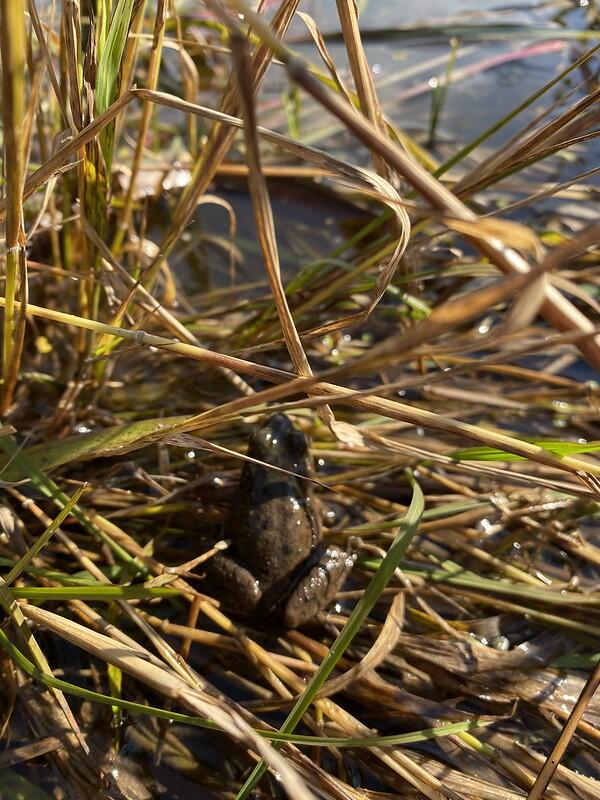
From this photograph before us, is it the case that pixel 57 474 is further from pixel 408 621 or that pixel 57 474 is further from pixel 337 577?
pixel 408 621

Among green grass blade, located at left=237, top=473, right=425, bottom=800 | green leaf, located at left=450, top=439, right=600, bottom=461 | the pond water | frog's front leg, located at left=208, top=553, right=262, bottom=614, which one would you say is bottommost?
frog's front leg, located at left=208, top=553, right=262, bottom=614

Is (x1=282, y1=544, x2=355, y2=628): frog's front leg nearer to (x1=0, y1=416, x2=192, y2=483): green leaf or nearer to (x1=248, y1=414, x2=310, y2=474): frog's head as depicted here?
(x1=248, y1=414, x2=310, y2=474): frog's head

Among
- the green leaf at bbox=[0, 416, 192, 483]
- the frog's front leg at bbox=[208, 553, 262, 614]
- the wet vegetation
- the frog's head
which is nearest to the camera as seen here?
the wet vegetation

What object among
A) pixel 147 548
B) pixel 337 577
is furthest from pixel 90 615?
pixel 337 577

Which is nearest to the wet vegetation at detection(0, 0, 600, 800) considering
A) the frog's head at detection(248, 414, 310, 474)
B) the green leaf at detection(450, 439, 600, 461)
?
the green leaf at detection(450, 439, 600, 461)

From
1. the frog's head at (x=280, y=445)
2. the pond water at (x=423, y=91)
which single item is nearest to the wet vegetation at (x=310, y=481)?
the frog's head at (x=280, y=445)

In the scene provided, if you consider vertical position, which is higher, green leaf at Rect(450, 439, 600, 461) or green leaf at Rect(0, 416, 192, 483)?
green leaf at Rect(450, 439, 600, 461)
